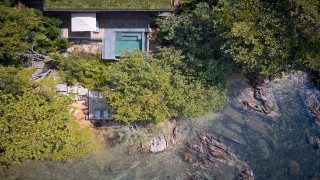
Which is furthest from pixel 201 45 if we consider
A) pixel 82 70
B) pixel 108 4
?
pixel 82 70

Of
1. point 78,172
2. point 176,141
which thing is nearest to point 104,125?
point 78,172

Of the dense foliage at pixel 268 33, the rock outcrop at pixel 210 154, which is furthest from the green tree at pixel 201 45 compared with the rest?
the rock outcrop at pixel 210 154

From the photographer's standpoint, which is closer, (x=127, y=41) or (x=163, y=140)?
(x=163, y=140)

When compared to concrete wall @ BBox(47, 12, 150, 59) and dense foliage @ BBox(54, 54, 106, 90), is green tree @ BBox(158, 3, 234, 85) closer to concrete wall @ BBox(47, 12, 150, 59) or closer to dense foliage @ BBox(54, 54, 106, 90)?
concrete wall @ BBox(47, 12, 150, 59)

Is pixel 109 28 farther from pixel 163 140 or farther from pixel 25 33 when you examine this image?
pixel 163 140

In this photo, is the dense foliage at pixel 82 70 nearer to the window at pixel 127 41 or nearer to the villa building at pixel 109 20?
the villa building at pixel 109 20

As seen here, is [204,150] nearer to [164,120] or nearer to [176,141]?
[176,141]
